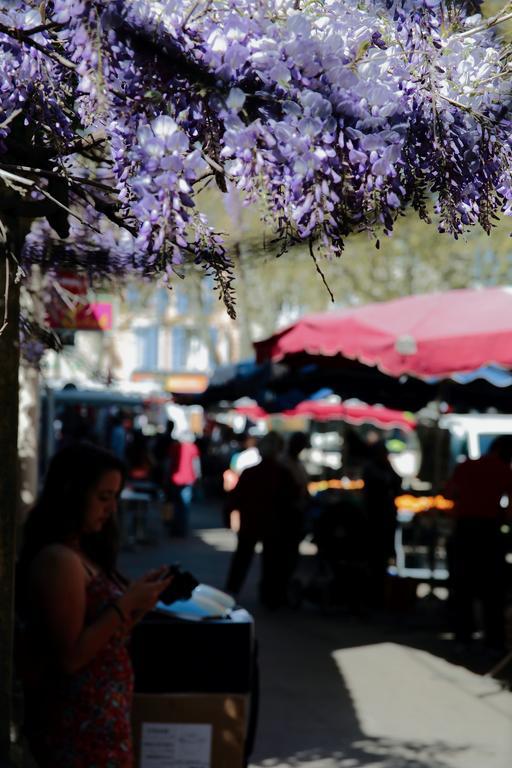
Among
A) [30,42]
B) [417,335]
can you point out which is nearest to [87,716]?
[30,42]

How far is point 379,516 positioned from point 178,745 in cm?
841

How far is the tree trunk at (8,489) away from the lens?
10.7ft

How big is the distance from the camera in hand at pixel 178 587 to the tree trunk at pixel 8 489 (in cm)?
96

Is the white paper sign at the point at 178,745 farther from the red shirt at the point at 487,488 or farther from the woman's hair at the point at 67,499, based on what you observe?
the red shirt at the point at 487,488

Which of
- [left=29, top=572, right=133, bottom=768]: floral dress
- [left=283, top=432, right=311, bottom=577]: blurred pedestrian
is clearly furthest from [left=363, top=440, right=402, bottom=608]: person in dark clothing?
[left=29, top=572, right=133, bottom=768]: floral dress

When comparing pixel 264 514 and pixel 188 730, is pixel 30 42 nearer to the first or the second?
pixel 188 730

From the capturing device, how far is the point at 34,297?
254 inches

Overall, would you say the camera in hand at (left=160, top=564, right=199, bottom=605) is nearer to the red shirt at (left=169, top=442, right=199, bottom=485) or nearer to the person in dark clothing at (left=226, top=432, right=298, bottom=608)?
the person in dark clothing at (left=226, top=432, right=298, bottom=608)

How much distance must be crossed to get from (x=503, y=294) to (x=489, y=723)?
3767mm

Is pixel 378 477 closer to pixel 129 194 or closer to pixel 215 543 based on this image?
pixel 215 543

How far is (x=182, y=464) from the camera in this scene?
19.7 metres

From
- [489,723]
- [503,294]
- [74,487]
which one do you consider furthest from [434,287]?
[74,487]

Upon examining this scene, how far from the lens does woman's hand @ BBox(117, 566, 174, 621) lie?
3662 millimetres

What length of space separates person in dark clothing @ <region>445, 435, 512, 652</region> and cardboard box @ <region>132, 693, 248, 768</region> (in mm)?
5667
